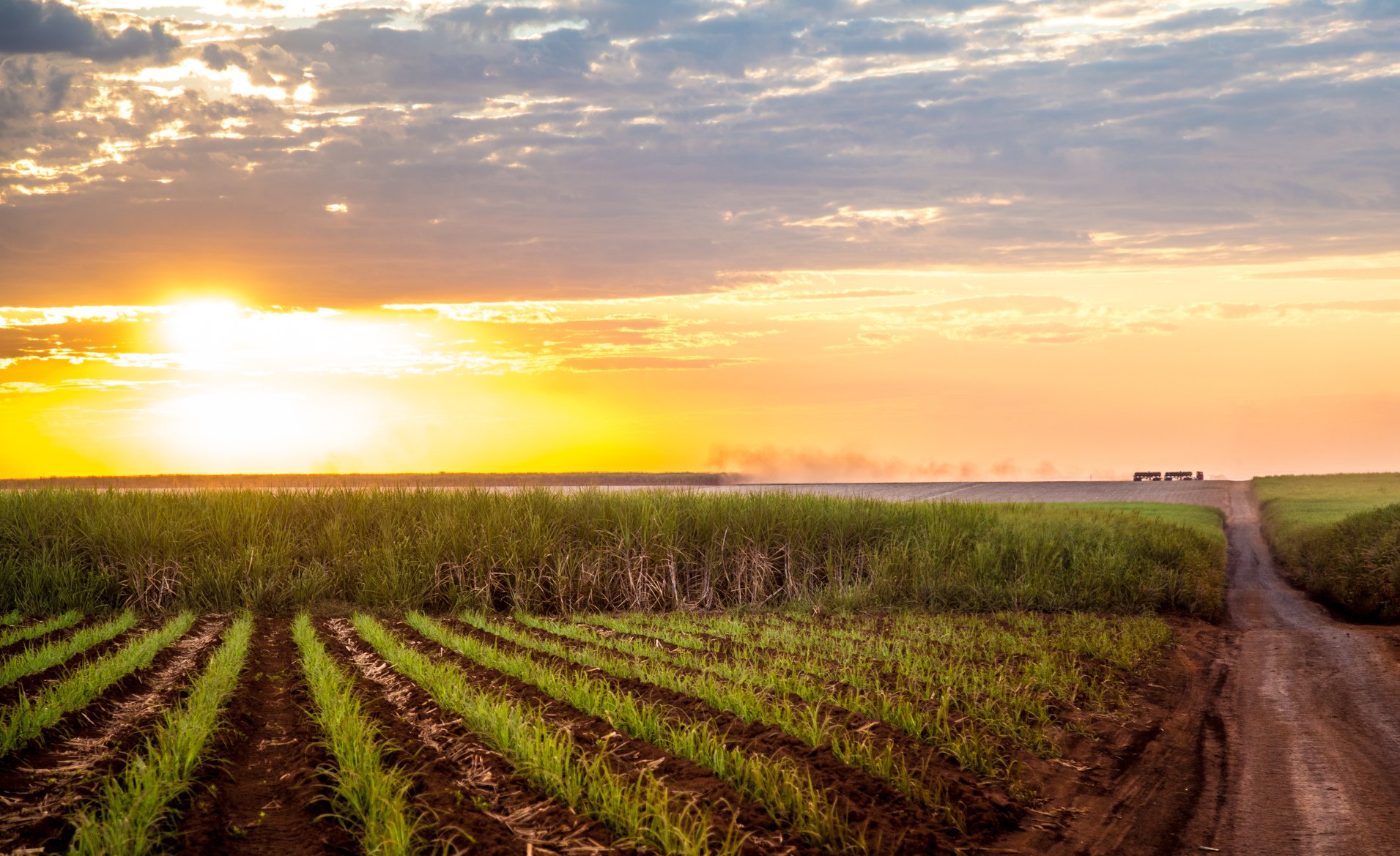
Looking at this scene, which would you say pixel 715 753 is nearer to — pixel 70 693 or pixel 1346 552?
pixel 70 693

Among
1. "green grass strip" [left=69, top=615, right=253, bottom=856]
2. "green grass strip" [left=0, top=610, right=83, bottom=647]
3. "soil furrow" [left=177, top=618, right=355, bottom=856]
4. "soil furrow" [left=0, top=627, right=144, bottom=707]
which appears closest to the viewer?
"green grass strip" [left=69, top=615, right=253, bottom=856]

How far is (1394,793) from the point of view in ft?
23.0

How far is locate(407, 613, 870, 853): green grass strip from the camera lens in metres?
5.41

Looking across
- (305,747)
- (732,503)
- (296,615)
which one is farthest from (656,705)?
(732,503)

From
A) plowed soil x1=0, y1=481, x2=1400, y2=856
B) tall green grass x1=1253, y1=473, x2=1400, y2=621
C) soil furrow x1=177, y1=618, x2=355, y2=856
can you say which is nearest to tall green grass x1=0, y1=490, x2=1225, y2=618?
tall green grass x1=1253, y1=473, x2=1400, y2=621

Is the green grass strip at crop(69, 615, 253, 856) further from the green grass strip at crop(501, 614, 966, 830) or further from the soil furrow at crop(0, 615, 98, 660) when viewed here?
the soil furrow at crop(0, 615, 98, 660)

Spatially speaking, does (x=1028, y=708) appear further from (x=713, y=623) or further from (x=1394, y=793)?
(x=713, y=623)

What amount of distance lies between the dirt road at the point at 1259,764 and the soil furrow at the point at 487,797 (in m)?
2.59

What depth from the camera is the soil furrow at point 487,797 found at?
5.07m

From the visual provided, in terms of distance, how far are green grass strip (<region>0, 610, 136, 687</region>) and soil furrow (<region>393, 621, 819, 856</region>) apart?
4942mm

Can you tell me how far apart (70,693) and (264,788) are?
129 inches

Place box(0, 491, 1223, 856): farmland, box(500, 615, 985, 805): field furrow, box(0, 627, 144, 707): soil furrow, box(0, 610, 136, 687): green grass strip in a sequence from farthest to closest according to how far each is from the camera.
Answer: box(0, 610, 136, 687): green grass strip < box(0, 627, 144, 707): soil furrow < box(500, 615, 985, 805): field furrow < box(0, 491, 1223, 856): farmland

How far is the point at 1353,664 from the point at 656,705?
8699 millimetres

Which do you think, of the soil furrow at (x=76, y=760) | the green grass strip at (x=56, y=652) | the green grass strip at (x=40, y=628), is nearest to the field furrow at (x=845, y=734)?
the soil furrow at (x=76, y=760)
